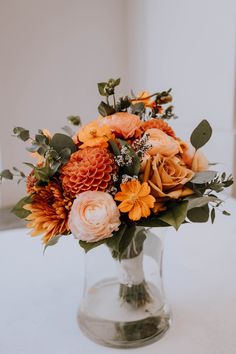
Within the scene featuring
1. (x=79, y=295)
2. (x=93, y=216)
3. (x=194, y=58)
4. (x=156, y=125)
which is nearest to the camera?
(x=93, y=216)

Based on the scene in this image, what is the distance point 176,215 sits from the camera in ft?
1.55

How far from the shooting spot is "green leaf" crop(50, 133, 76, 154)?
20.3 inches

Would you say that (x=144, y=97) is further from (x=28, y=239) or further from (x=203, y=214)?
(x=28, y=239)

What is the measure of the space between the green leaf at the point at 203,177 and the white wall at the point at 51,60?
4.10 feet

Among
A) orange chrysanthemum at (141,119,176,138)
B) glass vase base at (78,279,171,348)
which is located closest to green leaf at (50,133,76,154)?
orange chrysanthemum at (141,119,176,138)

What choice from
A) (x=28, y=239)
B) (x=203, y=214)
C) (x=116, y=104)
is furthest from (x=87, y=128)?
(x=28, y=239)

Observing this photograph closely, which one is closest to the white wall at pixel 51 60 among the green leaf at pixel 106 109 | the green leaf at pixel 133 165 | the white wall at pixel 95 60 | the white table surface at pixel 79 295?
the white wall at pixel 95 60

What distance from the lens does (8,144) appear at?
5.21 feet

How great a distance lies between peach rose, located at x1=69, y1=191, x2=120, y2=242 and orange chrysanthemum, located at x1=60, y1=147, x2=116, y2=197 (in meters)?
0.01

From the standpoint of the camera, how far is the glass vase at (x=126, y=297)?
58 centimetres

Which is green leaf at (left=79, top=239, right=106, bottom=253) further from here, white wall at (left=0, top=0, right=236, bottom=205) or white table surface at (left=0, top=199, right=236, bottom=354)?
white wall at (left=0, top=0, right=236, bottom=205)

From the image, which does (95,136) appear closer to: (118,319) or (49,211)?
(49,211)

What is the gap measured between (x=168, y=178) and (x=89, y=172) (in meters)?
0.11

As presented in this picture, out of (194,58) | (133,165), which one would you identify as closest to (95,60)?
(194,58)
